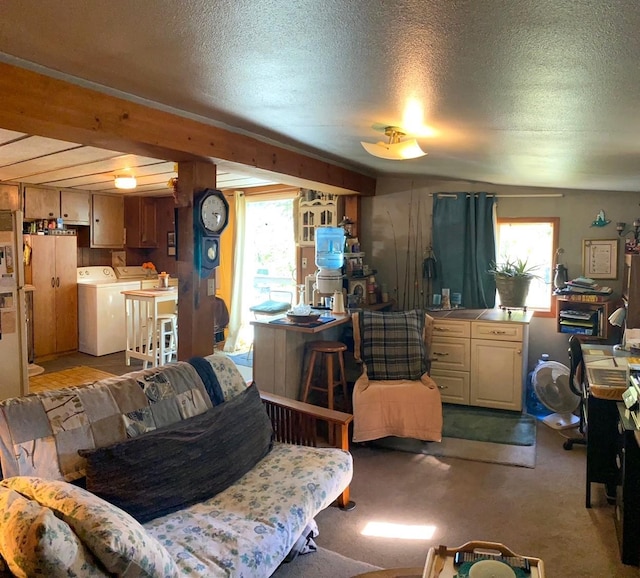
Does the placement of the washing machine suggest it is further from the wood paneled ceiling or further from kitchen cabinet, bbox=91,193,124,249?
the wood paneled ceiling

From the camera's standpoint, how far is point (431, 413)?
3.35 meters

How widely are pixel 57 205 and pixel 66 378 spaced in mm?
2276

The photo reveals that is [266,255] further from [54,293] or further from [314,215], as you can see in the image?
[54,293]

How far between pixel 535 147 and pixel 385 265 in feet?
9.13

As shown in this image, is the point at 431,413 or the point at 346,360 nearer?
the point at 431,413

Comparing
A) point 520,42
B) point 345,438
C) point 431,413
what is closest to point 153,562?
point 345,438

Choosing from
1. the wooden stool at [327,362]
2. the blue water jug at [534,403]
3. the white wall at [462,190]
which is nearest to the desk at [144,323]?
the wooden stool at [327,362]

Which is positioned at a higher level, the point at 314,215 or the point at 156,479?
the point at 314,215

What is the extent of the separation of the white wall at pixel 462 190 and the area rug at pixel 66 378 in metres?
3.13

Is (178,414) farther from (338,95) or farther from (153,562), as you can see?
(338,95)

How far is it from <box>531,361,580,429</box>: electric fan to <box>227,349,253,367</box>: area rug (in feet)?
9.89

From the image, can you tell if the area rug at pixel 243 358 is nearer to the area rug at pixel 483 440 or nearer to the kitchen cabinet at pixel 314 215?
the kitchen cabinet at pixel 314 215

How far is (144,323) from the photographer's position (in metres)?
5.68

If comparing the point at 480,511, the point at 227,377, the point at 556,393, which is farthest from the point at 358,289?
the point at 480,511
